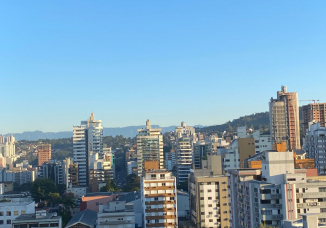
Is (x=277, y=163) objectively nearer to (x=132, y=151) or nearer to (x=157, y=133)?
(x=157, y=133)

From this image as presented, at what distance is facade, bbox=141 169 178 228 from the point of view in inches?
1677

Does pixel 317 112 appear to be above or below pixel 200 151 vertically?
above

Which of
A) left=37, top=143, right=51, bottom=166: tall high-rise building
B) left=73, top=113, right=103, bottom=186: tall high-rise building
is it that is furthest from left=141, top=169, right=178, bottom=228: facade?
left=37, top=143, right=51, bottom=166: tall high-rise building

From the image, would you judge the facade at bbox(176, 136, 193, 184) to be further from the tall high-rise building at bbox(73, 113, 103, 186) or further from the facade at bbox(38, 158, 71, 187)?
the facade at bbox(38, 158, 71, 187)

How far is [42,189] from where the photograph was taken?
7950 cm

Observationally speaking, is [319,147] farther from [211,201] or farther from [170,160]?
[170,160]

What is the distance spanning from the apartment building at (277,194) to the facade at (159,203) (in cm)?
899

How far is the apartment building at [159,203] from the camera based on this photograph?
4259 centimetres

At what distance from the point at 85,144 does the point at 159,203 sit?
6472 cm

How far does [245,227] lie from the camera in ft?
115

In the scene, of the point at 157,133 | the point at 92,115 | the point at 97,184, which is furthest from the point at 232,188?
the point at 92,115

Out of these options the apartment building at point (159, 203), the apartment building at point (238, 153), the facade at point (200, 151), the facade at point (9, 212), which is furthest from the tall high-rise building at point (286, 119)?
the facade at point (9, 212)

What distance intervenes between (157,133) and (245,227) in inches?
2636

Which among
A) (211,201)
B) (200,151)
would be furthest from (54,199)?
(211,201)
